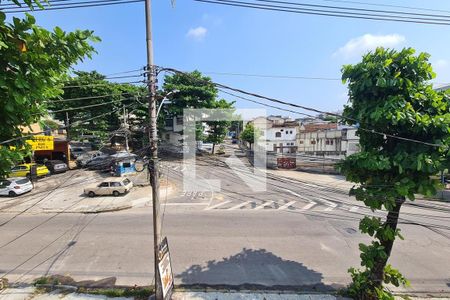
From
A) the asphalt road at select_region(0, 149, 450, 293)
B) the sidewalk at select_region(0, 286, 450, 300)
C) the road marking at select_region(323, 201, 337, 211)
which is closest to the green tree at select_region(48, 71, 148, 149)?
the asphalt road at select_region(0, 149, 450, 293)

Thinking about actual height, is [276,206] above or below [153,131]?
below

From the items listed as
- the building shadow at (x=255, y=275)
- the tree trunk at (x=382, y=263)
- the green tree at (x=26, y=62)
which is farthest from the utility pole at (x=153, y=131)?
the tree trunk at (x=382, y=263)

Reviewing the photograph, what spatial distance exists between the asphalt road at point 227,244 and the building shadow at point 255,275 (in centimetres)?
4

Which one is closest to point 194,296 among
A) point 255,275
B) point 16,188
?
point 255,275

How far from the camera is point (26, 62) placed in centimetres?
371

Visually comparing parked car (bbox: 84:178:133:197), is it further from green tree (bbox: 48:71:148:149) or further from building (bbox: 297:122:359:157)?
building (bbox: 297:122:359:157)

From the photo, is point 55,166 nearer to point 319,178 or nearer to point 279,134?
point 319,178

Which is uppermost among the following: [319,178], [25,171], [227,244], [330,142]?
[330,142]

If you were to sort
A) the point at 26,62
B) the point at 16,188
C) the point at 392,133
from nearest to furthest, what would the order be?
1. the point at 26,62
2. the point at 392,133
3. the point at 16,188

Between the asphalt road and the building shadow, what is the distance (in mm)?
35

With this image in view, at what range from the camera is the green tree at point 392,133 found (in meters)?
5.93

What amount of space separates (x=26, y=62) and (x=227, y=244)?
375 inches

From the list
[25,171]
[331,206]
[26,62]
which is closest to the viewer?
[26,62]

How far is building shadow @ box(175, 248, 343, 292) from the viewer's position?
8.23 metres
